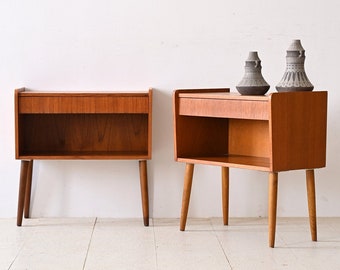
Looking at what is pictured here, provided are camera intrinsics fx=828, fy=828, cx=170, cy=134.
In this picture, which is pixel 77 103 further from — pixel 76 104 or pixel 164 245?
pixel 164 245

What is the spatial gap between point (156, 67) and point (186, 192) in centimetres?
71

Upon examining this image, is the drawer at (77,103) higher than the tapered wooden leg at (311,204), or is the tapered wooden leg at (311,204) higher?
the drawer at (77,103)

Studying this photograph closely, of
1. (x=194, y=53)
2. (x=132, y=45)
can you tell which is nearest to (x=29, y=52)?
(x=132, y=45)

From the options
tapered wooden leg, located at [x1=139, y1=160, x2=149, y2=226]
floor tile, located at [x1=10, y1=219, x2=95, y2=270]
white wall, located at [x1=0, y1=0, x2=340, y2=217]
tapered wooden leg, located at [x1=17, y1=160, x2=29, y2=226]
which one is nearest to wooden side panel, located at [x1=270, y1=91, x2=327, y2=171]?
white wall, located at [x1=0, y1=0, x2=340, y2=217]

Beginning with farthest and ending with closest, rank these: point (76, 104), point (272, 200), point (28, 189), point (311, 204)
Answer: point (28, 189)
point (76, 104)
point (311, 204)
point (272, 200)

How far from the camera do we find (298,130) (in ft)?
12.5

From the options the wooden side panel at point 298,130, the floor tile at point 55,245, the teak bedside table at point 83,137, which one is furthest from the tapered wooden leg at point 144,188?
the wooden side panel at point 298,130

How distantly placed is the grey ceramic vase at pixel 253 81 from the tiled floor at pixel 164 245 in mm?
712

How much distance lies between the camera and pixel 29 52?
4.40 metres

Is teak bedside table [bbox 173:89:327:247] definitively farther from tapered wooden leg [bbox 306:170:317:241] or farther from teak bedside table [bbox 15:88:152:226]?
teak bedside table [bbox 15:88:152:226]

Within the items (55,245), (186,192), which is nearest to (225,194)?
(186,192)

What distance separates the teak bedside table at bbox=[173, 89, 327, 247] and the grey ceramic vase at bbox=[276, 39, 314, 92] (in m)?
0.06

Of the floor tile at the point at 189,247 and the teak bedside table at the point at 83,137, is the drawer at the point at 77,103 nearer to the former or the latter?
the teak bedside table at the point at 83,137

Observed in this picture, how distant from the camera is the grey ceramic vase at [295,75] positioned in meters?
3.86
